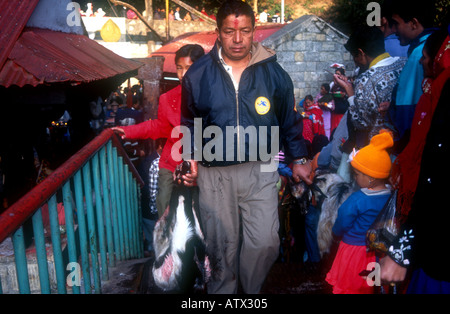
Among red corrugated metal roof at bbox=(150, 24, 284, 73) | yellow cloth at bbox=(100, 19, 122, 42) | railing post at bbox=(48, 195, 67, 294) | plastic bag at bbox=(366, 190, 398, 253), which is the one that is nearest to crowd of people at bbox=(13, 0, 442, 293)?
plastic bag at bbox=(366, 190, 398, 253)

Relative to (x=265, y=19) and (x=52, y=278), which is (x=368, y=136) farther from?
(x=265, y=19)

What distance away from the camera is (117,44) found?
16906 millimetres

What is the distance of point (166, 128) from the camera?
3.44 m

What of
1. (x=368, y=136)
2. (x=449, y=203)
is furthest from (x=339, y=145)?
(x=449, y=203)

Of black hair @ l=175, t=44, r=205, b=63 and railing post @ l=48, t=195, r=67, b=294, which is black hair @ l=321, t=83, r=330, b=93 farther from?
railing post @ l=48, t=195, r=67, b=294

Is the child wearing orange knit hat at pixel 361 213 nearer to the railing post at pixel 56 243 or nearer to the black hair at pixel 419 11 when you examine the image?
the black hair at pixel 419 11

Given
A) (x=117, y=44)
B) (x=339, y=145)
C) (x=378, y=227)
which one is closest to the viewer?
(x=378, y=227)

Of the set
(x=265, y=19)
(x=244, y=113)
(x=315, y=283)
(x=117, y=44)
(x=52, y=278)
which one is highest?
(x=265, y=19)

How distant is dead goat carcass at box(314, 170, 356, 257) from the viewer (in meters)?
3.26

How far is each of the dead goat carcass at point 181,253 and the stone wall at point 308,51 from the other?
7963 millimetres

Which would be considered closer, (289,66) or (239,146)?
(239,146)

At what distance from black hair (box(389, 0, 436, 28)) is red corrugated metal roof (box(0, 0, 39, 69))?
11.0 ft

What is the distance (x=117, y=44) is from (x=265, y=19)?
24.0ft

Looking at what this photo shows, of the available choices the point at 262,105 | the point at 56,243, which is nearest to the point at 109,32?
the point at 262,105
